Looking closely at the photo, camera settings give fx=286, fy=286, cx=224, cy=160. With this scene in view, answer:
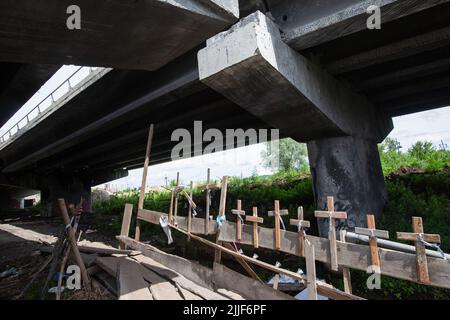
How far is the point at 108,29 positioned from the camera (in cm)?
436

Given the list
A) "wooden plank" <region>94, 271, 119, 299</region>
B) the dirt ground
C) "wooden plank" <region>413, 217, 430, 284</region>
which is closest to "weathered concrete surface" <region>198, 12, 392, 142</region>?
"wooden plank" <region>413, 217, 430, 284</region>

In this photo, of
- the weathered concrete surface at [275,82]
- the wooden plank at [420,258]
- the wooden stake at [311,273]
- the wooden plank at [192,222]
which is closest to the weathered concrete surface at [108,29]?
the weathered concrete surface at [275,82]

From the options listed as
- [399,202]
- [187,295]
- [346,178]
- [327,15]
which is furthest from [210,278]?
[399,202]

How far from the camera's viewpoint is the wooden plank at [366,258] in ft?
10.4

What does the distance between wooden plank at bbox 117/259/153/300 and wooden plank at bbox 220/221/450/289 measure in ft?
7.15

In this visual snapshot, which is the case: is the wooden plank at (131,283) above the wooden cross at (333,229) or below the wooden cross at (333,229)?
below

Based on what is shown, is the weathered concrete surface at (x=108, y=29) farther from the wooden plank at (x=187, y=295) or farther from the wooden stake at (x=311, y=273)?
the wooden plank at (x=187, y=295)

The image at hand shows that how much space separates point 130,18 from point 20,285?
639cm

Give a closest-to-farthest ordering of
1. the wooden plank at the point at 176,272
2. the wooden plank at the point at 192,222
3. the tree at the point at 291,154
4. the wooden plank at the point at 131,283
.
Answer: the wooden plank at the point at 131,283
the wooden plank at the point at 176,272
the wooden plank at the point at 192,222
the tree at the point at 291,154

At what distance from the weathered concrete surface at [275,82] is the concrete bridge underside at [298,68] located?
2 centimetres

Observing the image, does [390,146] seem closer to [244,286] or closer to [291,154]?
[291,154]

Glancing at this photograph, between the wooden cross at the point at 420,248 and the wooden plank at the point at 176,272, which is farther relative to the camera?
the wooden plank at the point at 176,272
